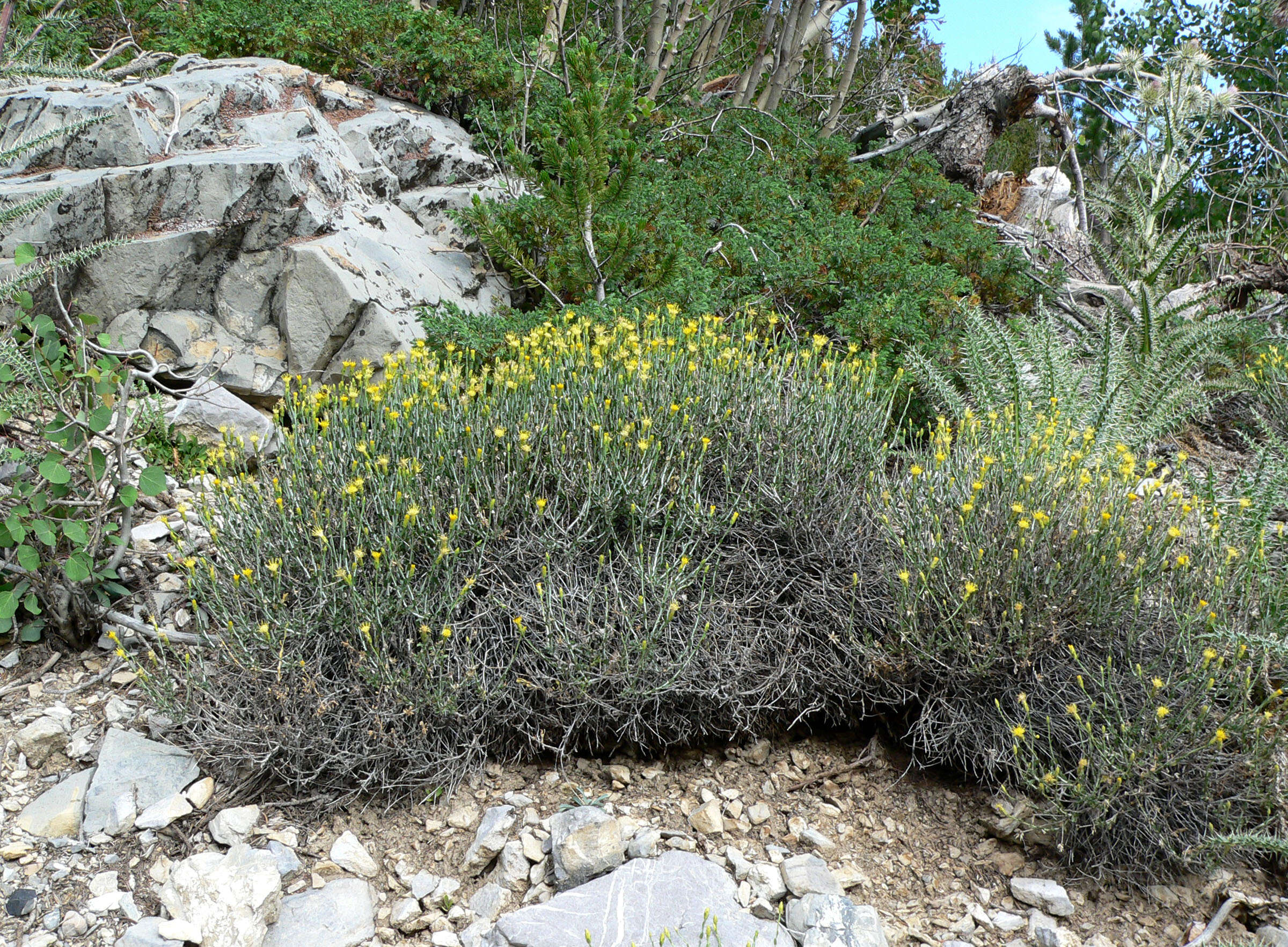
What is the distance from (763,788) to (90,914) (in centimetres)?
183

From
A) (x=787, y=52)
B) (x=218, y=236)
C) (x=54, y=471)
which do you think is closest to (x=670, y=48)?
(x=787, y=52)

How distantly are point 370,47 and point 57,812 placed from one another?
5.75 m

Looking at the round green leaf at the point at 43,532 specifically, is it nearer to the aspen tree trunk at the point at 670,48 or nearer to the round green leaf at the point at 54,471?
A: the round green leaf at the point at 54,471

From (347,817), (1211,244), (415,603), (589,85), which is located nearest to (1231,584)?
(415,603)

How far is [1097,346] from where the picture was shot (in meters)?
4.94

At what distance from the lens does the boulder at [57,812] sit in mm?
2439

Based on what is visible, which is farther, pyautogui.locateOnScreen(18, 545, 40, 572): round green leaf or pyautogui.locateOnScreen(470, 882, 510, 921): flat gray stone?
pyautogui.locateOnScreen(18, 545, 40, 572): round green leaf

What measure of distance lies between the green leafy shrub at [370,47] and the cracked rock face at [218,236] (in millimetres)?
1464

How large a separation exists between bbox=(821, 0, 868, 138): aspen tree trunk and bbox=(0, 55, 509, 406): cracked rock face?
5045 millimetres

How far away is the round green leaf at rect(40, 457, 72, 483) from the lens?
2695mm

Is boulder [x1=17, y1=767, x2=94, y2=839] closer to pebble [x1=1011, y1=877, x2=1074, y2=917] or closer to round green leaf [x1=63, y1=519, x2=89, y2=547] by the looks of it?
round green leaf [x1=63, y1=519, x2=89, y2=547]

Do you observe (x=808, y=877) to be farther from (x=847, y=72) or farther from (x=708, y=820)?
(x=847, y=72)

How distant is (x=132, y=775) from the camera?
257cm

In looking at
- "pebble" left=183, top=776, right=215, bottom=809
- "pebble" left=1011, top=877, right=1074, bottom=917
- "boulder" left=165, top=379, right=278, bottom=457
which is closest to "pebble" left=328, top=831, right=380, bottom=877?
"pebble" left=183, top=776, right=215, bottom=809
